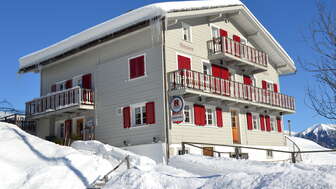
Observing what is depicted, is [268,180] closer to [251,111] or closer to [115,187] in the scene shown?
[115,187]

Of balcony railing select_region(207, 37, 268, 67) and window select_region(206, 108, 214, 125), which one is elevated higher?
balcony railing select_region(207, 37, 268, 67)

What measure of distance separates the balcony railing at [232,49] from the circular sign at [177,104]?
5360 millimetres

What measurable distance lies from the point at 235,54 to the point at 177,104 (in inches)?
267

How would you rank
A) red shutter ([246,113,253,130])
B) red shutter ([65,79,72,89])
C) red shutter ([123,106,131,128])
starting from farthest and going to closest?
red shutter ([246,113,253,130]), red shutter ([65,79,72,89]), red shutter ([123,106,131,128])

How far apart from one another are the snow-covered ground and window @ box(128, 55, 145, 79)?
4.44 m

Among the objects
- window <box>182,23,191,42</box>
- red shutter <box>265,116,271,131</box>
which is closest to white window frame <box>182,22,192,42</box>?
window <box>182,23,191,42</box>

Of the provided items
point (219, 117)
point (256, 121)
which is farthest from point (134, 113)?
point (256, 121)

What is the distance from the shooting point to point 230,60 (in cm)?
2416

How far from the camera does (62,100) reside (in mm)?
23047

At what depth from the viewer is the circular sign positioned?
18389mm

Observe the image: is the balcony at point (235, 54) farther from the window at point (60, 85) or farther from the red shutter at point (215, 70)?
the window at point (60, 85)

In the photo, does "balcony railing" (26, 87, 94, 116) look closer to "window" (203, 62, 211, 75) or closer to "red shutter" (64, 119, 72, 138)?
"red shutter" (64, 119, 72, 138)

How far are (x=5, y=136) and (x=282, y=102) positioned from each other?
18.2 m

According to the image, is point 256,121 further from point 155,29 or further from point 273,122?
point 155,29
